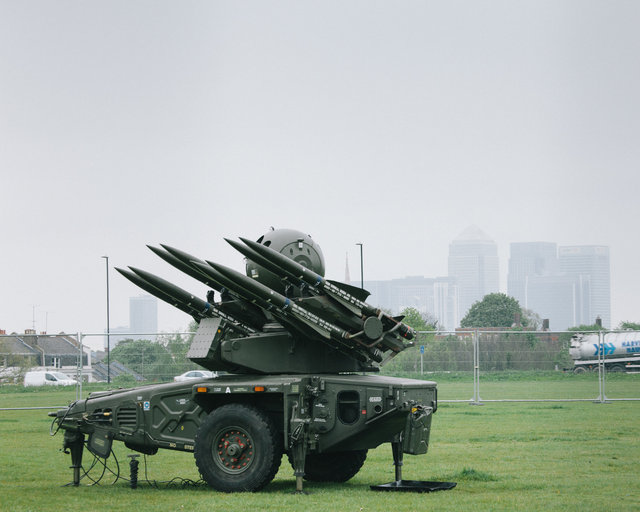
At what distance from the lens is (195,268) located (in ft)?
50.4

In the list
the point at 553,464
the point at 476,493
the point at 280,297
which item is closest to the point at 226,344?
the point at 280,297

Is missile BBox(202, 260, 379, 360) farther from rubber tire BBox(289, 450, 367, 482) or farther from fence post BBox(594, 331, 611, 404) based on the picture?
fence post BBox(594, 331, 611, 404)

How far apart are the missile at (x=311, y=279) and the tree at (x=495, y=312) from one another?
94.8m

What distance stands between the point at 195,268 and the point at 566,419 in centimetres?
1245

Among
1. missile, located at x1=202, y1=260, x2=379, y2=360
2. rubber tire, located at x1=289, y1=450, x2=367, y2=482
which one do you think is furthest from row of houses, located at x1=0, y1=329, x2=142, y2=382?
missile, located at x1=202, y1=260, x2=379, y2=360

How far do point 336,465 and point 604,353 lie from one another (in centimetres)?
1593

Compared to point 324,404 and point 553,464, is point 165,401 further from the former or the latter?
point 553,464

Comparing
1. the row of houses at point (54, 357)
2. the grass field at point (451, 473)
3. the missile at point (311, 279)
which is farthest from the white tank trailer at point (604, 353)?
the missile at point (311, 279)

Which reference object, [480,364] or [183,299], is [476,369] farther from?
[183,299]

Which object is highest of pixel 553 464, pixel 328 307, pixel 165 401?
pixel 328 307

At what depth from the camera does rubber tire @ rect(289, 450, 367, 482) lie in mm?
15523

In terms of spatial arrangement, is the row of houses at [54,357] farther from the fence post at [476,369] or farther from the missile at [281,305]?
the missile at [281,305]

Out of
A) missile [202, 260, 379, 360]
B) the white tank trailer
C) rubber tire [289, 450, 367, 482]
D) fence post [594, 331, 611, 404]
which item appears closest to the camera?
missile [202, 260, 379, 360]

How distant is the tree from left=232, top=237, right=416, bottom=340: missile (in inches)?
3734
